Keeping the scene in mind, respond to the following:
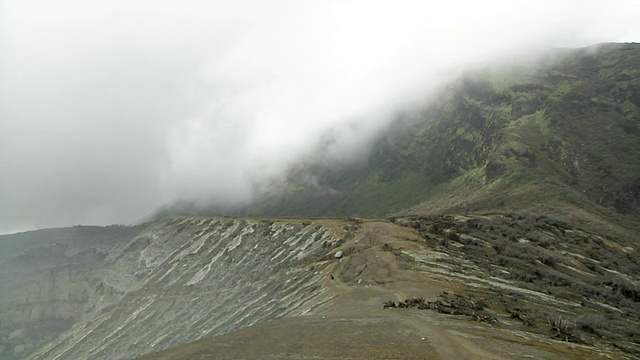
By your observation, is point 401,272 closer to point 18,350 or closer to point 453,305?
point 453,305

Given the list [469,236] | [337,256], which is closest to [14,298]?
[337,256]

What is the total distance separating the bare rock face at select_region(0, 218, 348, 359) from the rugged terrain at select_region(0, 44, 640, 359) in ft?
1.57

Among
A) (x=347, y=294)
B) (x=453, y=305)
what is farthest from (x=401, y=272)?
(x=453, y=305)

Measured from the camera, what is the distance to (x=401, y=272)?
5122cm

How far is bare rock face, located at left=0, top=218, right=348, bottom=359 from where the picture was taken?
6988 centimetres

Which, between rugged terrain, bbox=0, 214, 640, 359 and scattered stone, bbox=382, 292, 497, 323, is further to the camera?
scattered stone, bbox=382, 292, 497, 323

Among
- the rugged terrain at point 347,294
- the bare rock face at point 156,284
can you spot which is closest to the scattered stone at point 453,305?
the rugged terrain at point 347,294

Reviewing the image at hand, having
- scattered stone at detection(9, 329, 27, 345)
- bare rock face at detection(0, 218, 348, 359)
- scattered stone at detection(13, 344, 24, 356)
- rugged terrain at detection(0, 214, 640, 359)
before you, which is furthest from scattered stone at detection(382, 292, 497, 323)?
scattered stone at detection(9, 329, 27, 345)

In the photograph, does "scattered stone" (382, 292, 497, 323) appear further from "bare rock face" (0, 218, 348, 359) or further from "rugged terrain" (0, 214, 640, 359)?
"bare rock face" (0, 218, 348, 359)

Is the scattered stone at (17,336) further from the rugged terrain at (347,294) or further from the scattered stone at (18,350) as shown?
the scattered stone at (18,350)

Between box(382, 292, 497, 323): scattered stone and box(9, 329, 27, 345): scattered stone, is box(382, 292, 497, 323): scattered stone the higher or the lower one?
the higher one

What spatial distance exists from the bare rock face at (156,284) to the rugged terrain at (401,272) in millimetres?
479

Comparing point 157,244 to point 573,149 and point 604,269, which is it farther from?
point 573,149

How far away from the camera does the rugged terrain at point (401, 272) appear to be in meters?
31.5
